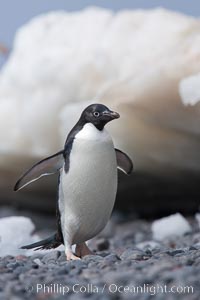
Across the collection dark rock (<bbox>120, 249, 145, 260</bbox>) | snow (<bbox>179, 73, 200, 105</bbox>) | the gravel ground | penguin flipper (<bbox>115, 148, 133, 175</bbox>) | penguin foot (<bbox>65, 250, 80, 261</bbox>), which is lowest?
the gravel ground

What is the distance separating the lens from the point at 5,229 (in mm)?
4449

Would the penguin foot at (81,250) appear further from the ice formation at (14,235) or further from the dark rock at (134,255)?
the ice formation at (14,235)

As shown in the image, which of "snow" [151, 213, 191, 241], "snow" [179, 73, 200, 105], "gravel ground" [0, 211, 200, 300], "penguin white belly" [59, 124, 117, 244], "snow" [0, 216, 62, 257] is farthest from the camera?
"snow" [151, 213, 191, 241]

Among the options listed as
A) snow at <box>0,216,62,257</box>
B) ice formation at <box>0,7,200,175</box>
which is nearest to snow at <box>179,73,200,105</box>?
ice formation at <box>0,7,200,175</box>

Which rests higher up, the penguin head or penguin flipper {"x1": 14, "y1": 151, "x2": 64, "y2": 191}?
the penguin head

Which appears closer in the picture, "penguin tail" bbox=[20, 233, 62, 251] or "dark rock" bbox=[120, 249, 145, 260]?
"dark rock" bbox=[120, 249, 145, 260]

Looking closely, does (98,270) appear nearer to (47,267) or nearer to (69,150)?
(47,267)

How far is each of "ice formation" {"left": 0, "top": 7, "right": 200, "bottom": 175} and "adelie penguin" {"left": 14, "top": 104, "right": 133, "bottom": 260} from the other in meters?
2.55

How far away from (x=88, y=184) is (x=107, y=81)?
3.37 meters

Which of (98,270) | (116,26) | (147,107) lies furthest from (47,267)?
(116,26)

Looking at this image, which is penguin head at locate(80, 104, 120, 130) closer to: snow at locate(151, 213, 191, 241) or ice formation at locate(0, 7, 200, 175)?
ice formation at locate(0, 7, 200, 175)

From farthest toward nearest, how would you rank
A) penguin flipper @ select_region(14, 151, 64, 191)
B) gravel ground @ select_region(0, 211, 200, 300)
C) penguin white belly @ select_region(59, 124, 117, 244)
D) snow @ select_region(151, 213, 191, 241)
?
snow @ select_region(151, 213, 191, 241)
penguin flipper @ select_region(14, 151, 64, 191)
penguin white belly @ select_region(59, 124, 117, 244)
gravel ground @ select_region(0, 211, 200, 300)

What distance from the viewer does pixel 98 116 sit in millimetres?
3453

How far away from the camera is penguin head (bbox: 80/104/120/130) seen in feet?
11.3
